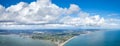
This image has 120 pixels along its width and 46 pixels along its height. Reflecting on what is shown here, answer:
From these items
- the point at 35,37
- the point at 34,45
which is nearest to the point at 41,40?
the point at 35,37

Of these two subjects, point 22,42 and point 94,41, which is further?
point 94,41

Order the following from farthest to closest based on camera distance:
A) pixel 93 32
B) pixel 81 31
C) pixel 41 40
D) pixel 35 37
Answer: pixel 93 32
pixel 81 31
pixel 35 37
pixel 41 40

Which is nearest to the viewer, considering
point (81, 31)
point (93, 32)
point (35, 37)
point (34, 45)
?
point (34, 45)

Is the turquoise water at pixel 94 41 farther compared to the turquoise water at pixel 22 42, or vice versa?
the turquoise water at pixel 94 41

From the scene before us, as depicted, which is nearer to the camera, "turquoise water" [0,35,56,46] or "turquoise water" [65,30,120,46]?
"turquoise water" [0,35,56,46]

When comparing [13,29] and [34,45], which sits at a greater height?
[13,29]

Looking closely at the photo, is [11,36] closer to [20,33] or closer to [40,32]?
[20,33]

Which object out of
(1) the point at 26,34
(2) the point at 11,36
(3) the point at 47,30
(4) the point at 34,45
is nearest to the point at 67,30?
(3) the point at 47,30

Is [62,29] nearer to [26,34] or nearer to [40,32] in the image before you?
[40,32]

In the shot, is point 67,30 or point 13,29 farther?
point 67,30
